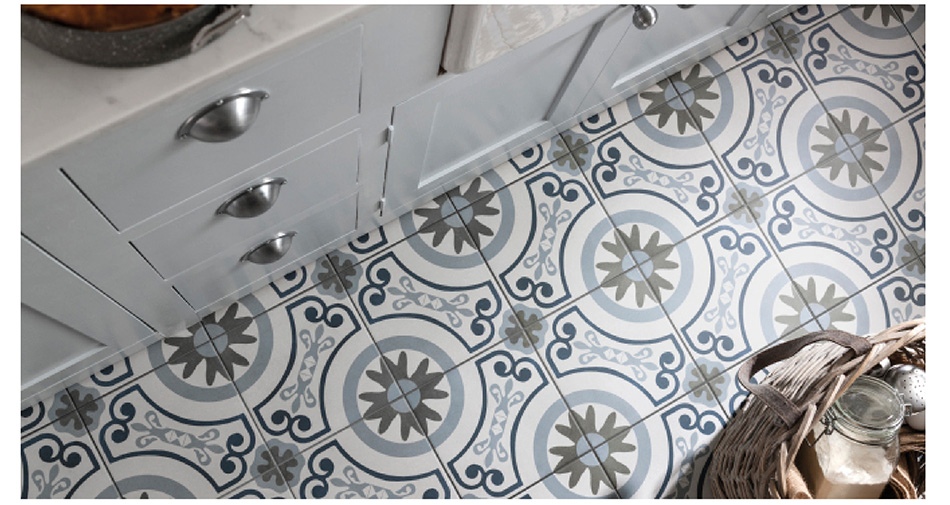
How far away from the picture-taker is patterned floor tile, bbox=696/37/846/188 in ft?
4.93

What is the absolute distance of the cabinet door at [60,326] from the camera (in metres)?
0.77

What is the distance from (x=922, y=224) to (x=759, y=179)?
1.01 feet

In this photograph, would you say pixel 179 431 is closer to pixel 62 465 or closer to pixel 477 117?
pixel 62 465

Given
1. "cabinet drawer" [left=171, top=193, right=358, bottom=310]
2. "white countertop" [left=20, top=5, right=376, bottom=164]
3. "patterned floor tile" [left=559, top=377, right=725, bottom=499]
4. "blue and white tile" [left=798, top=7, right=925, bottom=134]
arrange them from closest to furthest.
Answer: "white countertop" [left=20, top=5, right=376, bottom=164], "cabinet drawer" [left=171, top=193, right=358, bottom=310], "patterned floor tile" [left=559, top=377, right=725, bottom=499], "blue and white tile" [left=798, top=7, right=925, bottom=134]

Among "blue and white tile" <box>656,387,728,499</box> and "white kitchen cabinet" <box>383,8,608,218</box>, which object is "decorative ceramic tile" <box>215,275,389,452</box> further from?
"blue and white tile" <box>656,387,728,499</box>

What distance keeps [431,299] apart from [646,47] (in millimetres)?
514

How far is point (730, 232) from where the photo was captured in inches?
57.6

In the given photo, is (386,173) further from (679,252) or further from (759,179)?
(759,179)

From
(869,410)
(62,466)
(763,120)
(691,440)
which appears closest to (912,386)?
(869,410)

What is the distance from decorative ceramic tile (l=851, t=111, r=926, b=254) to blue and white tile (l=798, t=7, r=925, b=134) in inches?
1.4

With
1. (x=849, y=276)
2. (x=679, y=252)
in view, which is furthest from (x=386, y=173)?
(x=849, y=276)

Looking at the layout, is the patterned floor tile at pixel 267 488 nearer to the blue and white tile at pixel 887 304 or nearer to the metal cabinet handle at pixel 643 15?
the metal cabinet handle at pixel 643 15

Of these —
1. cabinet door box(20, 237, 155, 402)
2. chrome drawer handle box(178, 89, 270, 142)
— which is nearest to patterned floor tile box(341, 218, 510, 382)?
cabinet door box(20, 237, 155, 402)

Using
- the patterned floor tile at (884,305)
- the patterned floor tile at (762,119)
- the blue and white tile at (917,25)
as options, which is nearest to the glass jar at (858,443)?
the patterned floor tile at (884,305)
